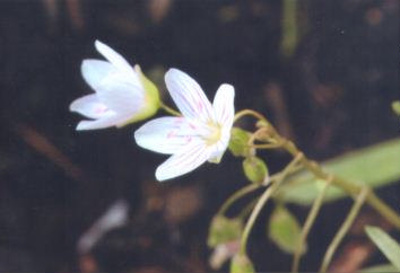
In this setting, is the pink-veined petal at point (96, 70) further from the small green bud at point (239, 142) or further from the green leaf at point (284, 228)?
the green leaf at point (284, 228)

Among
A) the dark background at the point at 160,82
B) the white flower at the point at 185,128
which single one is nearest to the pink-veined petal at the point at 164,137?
the white flower at the point at 185,128

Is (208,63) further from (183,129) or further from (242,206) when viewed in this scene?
(183,129)

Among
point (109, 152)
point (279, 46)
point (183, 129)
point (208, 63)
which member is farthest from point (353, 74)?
point (183, 129)

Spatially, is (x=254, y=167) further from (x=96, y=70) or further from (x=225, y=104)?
(x=96, y=70)

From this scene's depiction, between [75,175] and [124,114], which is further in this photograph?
[75,175]

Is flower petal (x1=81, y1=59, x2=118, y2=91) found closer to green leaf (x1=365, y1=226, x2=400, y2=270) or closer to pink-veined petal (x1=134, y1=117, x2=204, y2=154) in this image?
pink-veined petal (x1=134, y1=117, x2=204, y2=154)

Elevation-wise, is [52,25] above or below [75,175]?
above
